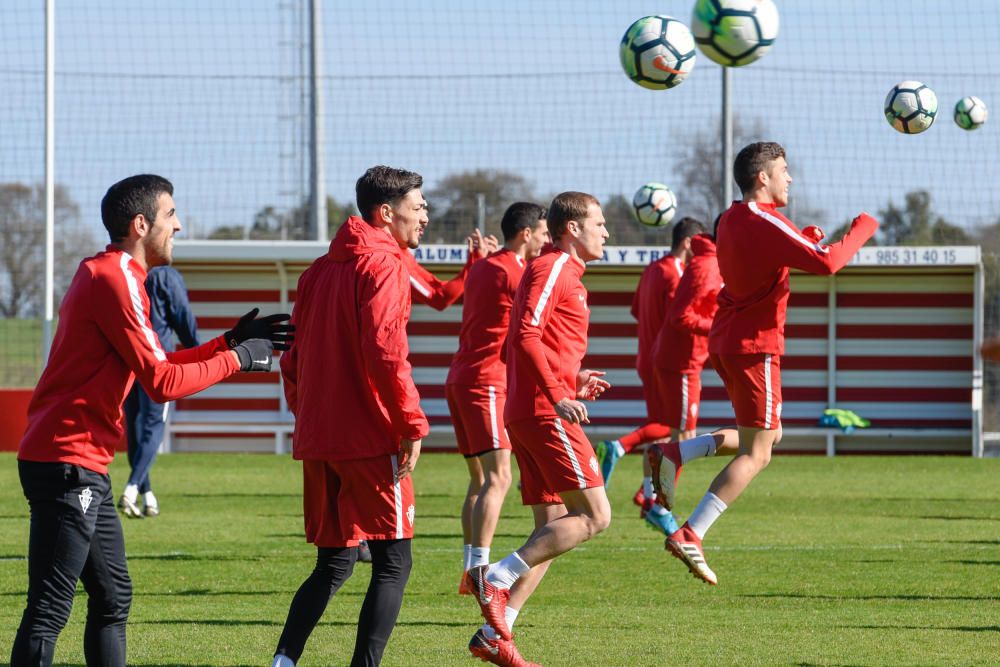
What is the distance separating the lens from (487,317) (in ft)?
27.0

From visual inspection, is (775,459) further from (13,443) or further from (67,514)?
(67,514)

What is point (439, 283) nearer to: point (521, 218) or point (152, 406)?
point (521, 218)

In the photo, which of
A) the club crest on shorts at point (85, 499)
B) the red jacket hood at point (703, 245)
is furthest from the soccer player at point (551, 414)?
the red jacket hood at point (703, 245)

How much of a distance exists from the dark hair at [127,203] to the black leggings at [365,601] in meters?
1.36

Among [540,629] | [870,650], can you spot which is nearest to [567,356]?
[540,629]

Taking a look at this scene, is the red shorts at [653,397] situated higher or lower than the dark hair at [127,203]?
lower

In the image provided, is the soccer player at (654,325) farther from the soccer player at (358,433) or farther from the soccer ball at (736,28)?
the soccer player at (358,433)

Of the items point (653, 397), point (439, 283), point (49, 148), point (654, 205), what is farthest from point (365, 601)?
point (49, 148)

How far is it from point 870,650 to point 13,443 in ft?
49.3

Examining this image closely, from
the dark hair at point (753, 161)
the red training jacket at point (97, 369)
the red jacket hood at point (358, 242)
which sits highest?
the dark hair at point (753, 161)

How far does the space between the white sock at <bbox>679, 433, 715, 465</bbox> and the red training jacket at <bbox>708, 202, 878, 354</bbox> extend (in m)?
0.61

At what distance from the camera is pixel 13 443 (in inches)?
753

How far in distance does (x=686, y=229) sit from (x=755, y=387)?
4.61 m

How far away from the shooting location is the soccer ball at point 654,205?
1438 centimetres
